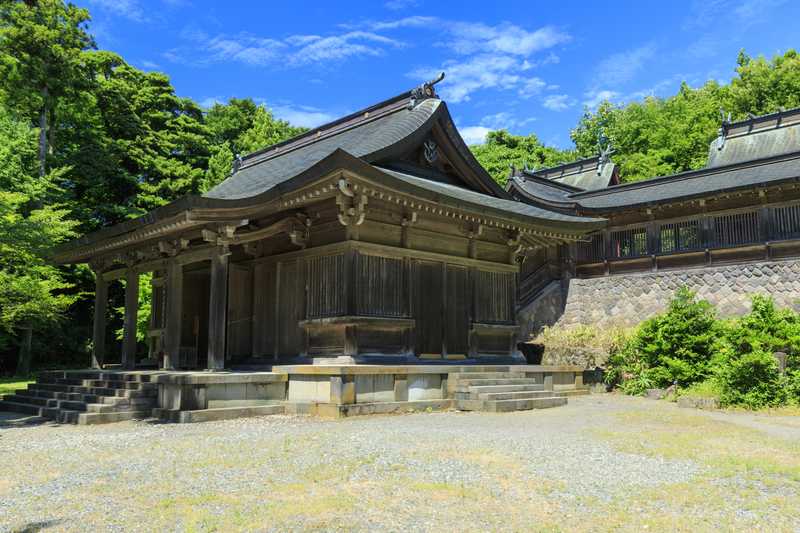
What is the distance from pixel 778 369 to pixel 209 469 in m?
11.6

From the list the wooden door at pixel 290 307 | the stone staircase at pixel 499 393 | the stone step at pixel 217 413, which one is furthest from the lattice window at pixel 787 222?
the stone step at pixel 217 413

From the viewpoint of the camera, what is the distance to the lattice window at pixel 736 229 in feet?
70.6

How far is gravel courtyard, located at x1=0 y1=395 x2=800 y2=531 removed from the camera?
4789 mm

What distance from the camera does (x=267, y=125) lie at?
38312 millimetres

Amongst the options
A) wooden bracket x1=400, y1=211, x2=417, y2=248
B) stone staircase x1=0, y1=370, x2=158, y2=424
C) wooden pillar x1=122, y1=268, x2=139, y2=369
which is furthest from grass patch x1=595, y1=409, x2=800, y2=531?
wooden pillar x1=122, y1=268, x2=139, y2=369

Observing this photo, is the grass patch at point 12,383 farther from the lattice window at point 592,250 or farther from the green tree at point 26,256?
the lattice window at point 592,250

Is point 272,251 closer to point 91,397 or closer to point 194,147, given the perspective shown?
point 91,397

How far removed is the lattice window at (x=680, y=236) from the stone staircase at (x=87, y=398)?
19.3 meters

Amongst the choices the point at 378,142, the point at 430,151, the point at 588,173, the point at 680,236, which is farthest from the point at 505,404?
the point at 588,173

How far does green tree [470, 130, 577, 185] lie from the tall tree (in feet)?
88.5

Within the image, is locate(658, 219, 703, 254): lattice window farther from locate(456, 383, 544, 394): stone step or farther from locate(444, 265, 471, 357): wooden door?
locate(456, 383, 544, 394): stone step

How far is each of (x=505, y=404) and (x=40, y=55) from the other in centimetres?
2473

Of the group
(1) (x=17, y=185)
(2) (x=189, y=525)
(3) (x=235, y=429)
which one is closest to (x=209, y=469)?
(2) (x=189, y=525)

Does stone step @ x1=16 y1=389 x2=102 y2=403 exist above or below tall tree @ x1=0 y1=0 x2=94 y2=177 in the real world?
below
